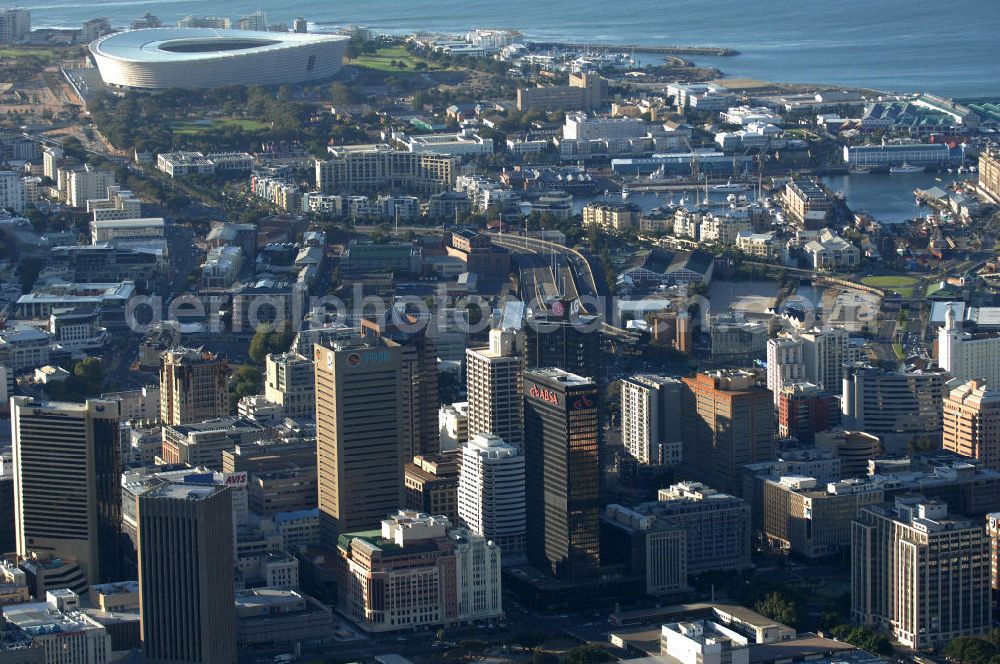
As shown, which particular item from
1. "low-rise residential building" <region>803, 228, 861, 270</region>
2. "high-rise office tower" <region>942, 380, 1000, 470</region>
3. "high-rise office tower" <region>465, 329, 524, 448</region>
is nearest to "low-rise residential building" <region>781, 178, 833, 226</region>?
"low-rise residential building" <region>803, 228, 861, 270</region>

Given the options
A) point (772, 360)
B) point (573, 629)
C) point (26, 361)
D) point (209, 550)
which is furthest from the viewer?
point (26, 361)

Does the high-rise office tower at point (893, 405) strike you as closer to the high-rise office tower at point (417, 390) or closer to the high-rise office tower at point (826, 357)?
the high-rise office tower at point (826, 357)

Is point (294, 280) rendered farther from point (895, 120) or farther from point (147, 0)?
point (147, 0)

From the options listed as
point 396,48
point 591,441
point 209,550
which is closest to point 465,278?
point 591,441

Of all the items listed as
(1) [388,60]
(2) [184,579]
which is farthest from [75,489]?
(1) [388,60]

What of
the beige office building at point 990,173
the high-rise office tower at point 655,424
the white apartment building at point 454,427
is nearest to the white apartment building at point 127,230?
the white apartment building at point 454,427

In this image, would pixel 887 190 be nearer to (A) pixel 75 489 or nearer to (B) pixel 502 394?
(B) pixel 502 394
